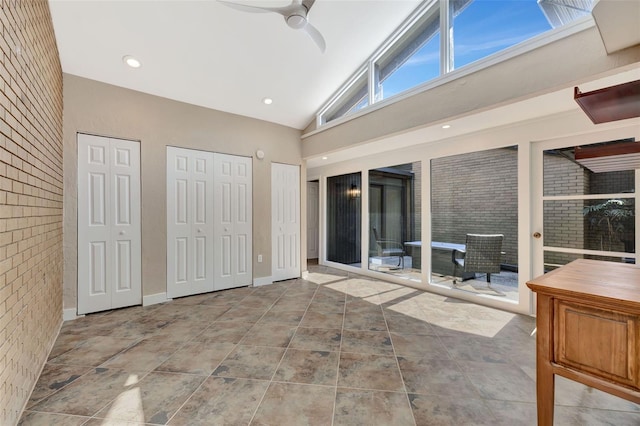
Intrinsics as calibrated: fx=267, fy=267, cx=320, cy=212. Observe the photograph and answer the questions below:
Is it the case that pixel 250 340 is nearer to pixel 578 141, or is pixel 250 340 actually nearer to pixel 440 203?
pixel 440 203

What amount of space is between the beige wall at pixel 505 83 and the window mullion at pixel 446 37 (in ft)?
0.79

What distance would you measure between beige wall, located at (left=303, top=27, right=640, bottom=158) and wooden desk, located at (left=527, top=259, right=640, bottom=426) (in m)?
1.53

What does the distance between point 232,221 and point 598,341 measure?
12.9 feet

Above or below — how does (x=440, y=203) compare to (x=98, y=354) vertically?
above

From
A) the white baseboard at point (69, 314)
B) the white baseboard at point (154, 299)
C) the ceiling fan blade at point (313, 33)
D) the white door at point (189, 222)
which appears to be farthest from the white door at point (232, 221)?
the ceiling fan blade at point (313, 33)

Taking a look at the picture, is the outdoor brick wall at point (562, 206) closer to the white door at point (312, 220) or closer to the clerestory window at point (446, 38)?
the clerestory window at point (446, 38)

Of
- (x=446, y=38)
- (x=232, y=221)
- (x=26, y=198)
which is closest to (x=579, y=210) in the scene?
(x=446, y=38)

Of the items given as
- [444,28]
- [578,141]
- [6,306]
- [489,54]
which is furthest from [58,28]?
[578,141]

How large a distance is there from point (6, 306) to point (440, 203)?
170 inches

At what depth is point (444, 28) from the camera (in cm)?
294

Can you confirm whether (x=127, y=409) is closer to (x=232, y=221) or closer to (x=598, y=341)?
(x=598, y=341)

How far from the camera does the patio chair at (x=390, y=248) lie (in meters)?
4.57

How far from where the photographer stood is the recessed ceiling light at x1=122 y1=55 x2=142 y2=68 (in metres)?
2.85

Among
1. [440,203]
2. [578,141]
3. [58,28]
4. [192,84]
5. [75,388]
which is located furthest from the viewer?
[440,203]
